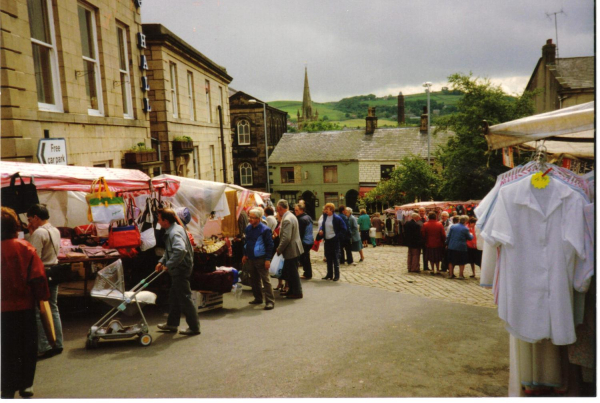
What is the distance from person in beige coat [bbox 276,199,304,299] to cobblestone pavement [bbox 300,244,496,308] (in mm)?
2009

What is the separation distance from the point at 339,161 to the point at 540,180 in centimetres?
4378

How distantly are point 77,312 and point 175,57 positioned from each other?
1402cm

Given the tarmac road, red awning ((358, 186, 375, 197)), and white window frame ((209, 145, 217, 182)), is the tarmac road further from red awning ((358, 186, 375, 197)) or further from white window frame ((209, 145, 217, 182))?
red awning ((358, 186, 375, 197))

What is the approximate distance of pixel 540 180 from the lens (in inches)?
149

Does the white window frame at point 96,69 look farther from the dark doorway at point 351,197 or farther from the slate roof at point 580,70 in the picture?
the dark doorway at point 351,197

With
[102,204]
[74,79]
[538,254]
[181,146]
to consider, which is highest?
[74,79]

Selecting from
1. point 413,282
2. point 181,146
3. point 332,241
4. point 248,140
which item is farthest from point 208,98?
point 248,140

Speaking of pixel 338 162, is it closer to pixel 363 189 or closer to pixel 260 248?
pixel 363 189

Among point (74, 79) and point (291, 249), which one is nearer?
point (291, 249)

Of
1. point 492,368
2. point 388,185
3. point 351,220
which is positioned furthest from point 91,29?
point 388,185

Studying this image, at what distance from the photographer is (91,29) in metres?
11.7

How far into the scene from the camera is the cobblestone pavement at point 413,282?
880 cm

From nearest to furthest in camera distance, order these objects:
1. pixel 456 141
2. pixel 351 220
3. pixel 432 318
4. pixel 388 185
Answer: pixel 432 318, pixel 351 220, pixel 456 141, pixel 388 185

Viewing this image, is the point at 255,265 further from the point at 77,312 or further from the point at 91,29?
the point at 91,29
